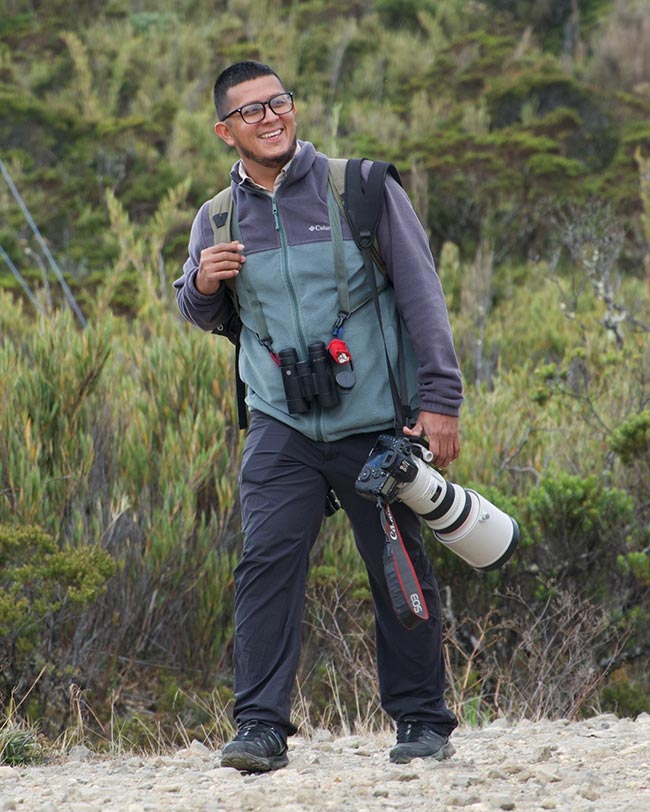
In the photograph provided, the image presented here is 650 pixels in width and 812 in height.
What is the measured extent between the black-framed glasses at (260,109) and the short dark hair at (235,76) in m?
0.07

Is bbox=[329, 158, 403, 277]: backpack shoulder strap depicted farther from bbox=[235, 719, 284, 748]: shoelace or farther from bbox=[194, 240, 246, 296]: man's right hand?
bbox=[235, 719, 284, 748]: shoelace

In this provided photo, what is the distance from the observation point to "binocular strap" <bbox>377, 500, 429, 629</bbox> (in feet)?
10.8

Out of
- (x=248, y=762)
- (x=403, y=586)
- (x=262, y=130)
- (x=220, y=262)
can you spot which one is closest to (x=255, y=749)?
(x=248, y=762)

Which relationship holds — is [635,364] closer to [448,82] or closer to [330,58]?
[448,82]

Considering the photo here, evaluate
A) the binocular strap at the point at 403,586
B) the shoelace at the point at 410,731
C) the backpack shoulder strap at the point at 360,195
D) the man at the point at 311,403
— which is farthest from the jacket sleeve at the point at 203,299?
the shoelace at the point at 410,731

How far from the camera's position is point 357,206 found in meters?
3.50

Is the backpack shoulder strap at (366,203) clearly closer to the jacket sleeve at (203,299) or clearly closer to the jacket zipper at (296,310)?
the jacket zipper at (296,310)

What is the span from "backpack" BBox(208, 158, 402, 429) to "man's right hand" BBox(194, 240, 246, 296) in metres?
0.09

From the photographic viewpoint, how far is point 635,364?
7.80 meters

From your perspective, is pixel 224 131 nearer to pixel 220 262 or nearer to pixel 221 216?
pixel 221 216

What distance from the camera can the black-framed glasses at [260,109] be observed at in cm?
355

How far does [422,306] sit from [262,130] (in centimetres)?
69

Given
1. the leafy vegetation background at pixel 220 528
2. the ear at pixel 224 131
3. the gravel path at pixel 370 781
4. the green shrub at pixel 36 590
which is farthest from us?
the leafy vegetation background at pixel 220 528

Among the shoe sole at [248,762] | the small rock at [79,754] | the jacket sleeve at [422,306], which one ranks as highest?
the jacket sleeve at [422,306]
